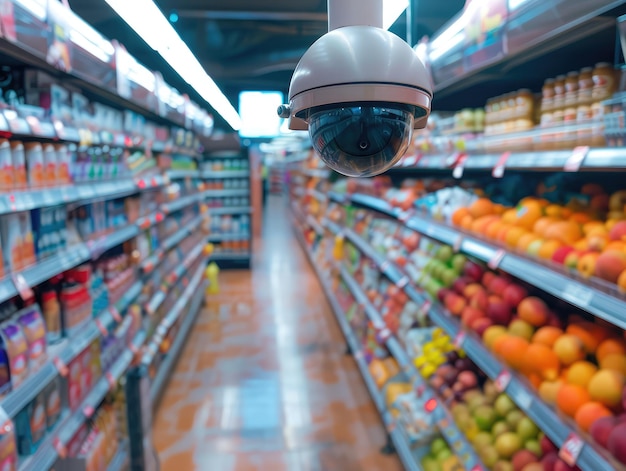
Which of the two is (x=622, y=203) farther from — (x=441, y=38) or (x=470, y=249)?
(x=441, y=38)

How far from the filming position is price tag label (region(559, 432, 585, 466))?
4.61 ft

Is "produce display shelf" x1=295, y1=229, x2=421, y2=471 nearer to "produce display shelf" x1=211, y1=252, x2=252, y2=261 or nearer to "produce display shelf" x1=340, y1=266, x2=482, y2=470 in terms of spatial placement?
"produce display shelf" x1=340, y1=266, x2=482, y2=470

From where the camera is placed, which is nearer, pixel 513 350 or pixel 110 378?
pixel 513 350

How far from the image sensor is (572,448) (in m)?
1.43

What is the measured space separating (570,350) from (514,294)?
0.43 m

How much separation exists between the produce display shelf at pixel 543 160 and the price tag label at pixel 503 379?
74 cm

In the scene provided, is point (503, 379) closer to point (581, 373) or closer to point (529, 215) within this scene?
point (581, 373)

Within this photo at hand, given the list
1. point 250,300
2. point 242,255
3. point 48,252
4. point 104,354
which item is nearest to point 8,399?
point 48,252

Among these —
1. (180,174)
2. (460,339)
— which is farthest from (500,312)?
(180,174)

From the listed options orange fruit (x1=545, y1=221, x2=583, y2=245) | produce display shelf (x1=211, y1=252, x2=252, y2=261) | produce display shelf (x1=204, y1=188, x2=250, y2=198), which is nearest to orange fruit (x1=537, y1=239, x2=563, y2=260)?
orange fruit (x1=545, y1=221, x2=583, y2=245)

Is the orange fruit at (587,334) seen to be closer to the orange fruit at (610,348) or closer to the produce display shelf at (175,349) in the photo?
the orange fruit at (610,348)

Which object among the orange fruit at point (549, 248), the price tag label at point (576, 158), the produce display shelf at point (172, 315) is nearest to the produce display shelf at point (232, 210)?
the produce display shelf at point (172, 315)

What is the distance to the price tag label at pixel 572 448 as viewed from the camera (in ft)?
4.61

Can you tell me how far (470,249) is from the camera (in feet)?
7.22
